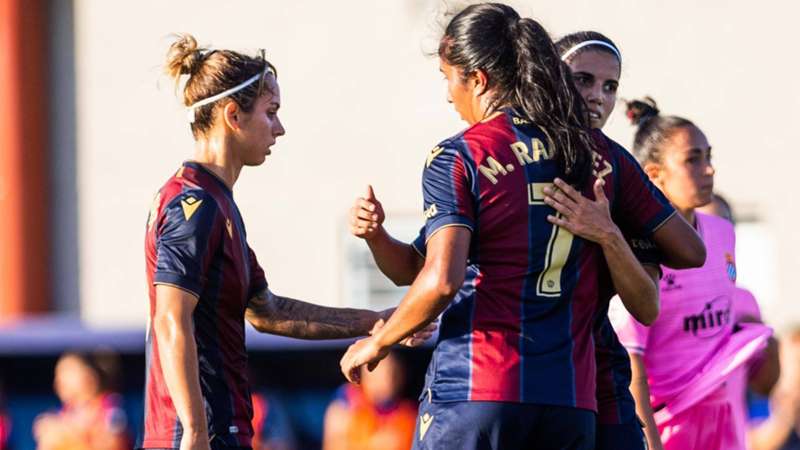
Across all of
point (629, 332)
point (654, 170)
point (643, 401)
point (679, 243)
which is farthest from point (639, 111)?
point (679, 243)

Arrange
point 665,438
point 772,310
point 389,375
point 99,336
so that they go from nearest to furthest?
point 665,438 → point 389,375 → point 99,336 → point 772,310

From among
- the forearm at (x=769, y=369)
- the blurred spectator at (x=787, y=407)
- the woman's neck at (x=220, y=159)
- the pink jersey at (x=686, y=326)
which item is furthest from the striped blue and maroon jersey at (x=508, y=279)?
the blurred spectator at (x=787, y=407)

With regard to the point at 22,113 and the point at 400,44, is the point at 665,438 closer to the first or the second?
the point at 400,44

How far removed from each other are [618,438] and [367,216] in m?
0.99

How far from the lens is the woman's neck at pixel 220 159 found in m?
4.75

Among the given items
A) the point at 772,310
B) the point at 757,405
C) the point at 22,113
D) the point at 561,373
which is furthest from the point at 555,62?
the point at 22,113

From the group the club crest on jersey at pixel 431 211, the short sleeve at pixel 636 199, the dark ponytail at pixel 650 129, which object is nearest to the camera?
the club crest on jersey at pixel 431 211

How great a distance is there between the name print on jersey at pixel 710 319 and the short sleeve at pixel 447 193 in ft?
5.06

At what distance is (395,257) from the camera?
4.48 m

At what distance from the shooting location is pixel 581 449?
4055 millimetres

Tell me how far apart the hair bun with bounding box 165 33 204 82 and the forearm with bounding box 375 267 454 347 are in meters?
1.28

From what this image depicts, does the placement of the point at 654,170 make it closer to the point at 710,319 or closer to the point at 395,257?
the point at 710,319

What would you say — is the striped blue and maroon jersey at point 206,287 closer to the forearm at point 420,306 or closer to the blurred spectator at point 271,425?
the forearm at point 420,306

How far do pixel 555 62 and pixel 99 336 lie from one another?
682 cm
